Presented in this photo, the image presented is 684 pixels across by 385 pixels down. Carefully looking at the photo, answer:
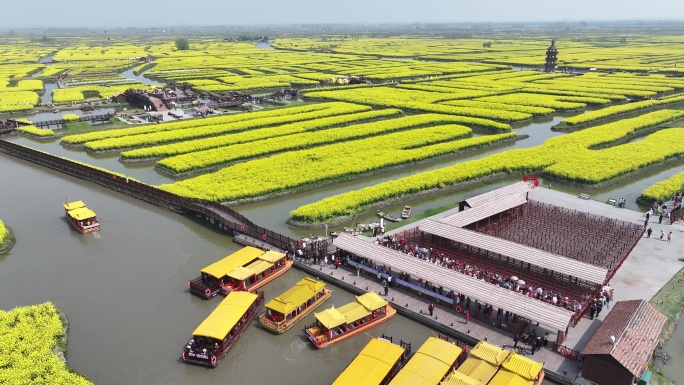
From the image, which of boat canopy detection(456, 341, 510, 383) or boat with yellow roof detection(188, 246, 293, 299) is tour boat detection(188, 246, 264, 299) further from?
boat canopy detection(456, 341, 510, 383)

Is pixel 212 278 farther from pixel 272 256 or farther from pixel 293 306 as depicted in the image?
pixel 293 306

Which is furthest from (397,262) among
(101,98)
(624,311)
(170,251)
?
(101,98)

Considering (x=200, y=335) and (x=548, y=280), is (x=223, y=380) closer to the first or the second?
(x=200, y=335)

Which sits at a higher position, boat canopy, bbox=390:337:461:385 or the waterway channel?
boat canopy, bbox=390:337:461:385

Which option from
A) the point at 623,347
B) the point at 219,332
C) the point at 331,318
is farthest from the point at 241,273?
the point at 623,347

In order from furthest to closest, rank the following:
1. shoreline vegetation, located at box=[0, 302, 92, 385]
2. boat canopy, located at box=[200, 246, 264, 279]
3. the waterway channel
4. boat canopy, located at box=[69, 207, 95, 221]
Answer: boat canopy, located at box=[69, 207, 95, 221]
boat canopy, located at box=[200, 246, 264, 279]
the waterway channel
shoreline vegetation, located at box=[0, 302, 92, 385]

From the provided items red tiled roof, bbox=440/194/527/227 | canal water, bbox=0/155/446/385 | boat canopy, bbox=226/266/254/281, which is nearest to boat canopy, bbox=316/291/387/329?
canal water, bbox=0/155/446/385
